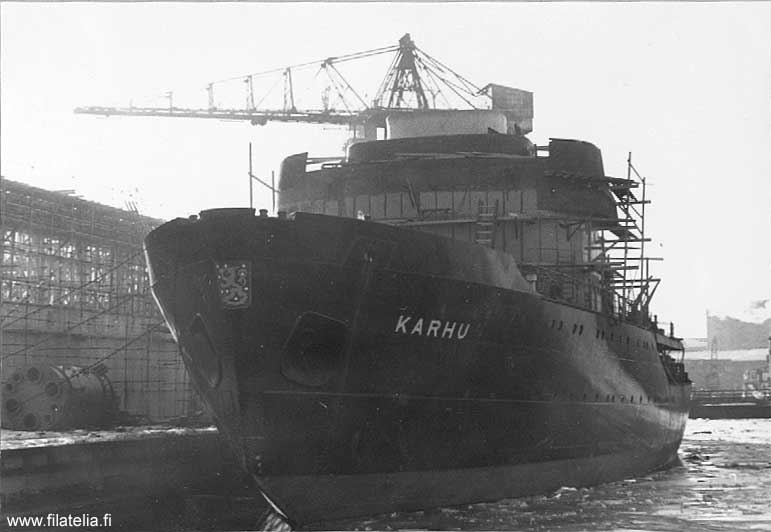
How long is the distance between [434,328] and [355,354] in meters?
1.32

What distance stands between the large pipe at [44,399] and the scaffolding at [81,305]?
2.14ft

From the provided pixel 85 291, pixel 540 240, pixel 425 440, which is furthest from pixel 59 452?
pixel 85 291

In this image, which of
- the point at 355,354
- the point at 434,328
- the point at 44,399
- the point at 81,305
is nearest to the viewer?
the point at 355,354

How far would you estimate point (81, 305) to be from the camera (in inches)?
1118

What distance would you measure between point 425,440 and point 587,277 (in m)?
7.11

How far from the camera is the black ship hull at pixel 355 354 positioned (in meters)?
12.4

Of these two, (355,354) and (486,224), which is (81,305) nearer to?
(486,224)

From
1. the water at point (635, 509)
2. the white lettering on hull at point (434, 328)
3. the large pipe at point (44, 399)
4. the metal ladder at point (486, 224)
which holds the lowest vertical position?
the water at point (635, 509)

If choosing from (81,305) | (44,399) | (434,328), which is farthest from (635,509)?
(81,305)

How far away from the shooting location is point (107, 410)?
27297mm

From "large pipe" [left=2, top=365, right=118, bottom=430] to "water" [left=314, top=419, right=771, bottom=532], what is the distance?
15.5 metres

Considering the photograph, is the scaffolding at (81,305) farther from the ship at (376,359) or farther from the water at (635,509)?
the water at (635,509)

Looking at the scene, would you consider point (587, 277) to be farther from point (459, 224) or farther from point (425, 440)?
point (425, 440)

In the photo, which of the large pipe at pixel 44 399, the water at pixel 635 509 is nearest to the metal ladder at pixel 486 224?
the water at pixel 635 509
